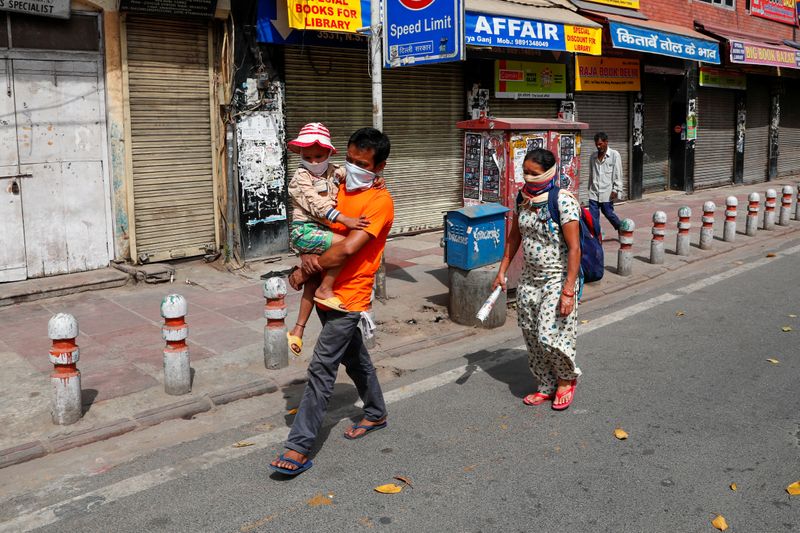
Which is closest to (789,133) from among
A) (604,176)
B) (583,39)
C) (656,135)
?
(656,135)

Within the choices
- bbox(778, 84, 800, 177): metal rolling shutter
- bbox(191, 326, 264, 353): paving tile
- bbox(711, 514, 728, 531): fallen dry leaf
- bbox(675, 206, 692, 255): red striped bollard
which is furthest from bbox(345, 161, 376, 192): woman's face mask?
bbox(778, 84, 800, 177): metal rolling shutter

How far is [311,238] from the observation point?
175 inches

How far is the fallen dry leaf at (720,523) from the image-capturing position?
3777 mm

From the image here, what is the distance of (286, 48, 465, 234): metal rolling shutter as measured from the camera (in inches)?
450

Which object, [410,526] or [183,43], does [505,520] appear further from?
[183,43]

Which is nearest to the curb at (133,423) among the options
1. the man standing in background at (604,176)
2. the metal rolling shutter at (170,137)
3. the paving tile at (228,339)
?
the paving tile at (228,339)

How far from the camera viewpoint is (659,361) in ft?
21.3

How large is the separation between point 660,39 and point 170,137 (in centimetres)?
1172

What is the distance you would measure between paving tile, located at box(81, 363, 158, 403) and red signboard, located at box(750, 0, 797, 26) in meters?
22.8

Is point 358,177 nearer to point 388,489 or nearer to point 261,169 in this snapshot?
point 388,489

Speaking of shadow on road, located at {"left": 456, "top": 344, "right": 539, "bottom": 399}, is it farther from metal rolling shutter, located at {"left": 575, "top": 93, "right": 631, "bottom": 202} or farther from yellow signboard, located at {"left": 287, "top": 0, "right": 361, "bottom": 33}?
metal rolling shutter, located at {"left": 575, "top": 93, "right": 631, "bottom": 202}

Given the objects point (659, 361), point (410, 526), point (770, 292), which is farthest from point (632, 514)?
point (770, 292)

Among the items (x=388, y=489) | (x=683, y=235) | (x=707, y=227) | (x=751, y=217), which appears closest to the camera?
(x=388, y=489)

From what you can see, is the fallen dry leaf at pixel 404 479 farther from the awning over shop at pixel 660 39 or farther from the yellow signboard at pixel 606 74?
the yellow signboard at pixel 606 74
